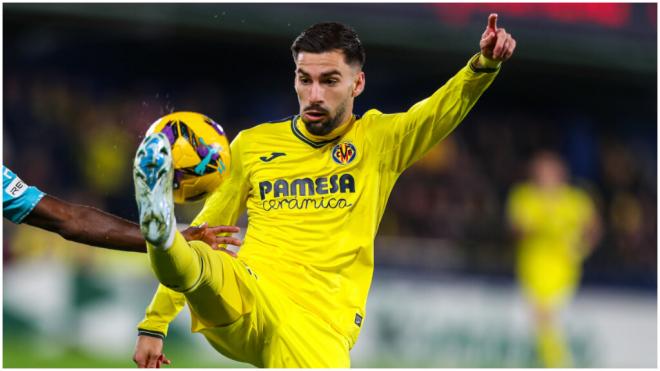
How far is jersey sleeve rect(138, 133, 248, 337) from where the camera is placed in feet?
17.1

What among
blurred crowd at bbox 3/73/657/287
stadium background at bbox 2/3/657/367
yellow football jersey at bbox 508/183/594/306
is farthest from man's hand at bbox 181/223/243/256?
yellow football jersey at bbox 508/183/594/306

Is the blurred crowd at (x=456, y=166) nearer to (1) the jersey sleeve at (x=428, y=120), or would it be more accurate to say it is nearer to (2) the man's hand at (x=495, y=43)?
(1) the jersey sleeve at (x=428, y=120)

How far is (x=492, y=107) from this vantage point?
1670cm

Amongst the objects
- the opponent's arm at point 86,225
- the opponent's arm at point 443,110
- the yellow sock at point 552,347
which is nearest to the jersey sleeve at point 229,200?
the opponent's arm at point 86,225

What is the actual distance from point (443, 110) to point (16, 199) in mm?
1853

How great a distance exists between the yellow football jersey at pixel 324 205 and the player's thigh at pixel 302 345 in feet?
Answer: 0.21

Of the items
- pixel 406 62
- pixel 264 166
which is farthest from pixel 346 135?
pixel 406 62

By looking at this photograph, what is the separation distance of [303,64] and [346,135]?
399 mm

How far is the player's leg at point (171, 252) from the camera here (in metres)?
4.16

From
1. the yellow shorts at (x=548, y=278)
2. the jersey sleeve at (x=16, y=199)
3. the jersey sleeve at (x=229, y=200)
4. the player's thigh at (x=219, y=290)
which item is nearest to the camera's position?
the player's thigh at (x=219, y=290)

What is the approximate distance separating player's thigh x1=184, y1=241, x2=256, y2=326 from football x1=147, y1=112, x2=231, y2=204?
15.6 inches

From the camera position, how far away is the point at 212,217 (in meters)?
5.25

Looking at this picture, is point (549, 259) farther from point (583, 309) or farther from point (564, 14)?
point (564, 14)

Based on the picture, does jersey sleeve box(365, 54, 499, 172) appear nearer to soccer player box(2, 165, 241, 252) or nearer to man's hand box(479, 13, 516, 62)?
man's hand box(479, 13, 516, 62)
